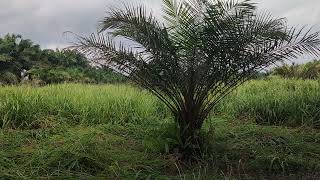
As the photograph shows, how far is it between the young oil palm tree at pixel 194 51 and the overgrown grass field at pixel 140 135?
27.1 inches

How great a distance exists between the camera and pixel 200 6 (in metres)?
7.35

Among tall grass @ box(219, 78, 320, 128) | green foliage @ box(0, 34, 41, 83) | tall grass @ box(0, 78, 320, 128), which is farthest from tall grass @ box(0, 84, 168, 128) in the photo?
green foliage @ box(0, 34, 41, 83)

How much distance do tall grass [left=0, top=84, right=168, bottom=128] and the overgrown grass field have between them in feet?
0.07

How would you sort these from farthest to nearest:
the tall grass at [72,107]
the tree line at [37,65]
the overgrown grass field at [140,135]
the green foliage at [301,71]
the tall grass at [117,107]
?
1. the tree line at [37,65]
2. the green foliage at [301,71]
3. the tall grass at [117,107]
4. the tall grass at [72,107]
5. the overgrown grass field at [140,135]

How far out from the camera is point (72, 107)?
35.0 ft

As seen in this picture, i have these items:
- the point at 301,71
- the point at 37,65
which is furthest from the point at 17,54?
the point at 301,71

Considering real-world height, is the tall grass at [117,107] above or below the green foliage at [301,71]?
below

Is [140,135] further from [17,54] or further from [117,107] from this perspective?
[17,54]

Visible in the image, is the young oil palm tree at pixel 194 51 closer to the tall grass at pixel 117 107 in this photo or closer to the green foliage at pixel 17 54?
the tall grass at pixel 117 107

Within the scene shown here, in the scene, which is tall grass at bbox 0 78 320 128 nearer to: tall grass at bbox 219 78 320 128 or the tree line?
tall grass at bbox 219 78 320 128

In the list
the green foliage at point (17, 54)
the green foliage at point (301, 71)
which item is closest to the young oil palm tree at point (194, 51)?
the green foliage at point (301, 71)

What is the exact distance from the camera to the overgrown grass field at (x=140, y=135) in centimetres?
650

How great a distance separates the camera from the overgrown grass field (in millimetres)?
6500

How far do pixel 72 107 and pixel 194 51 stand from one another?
4.47m
